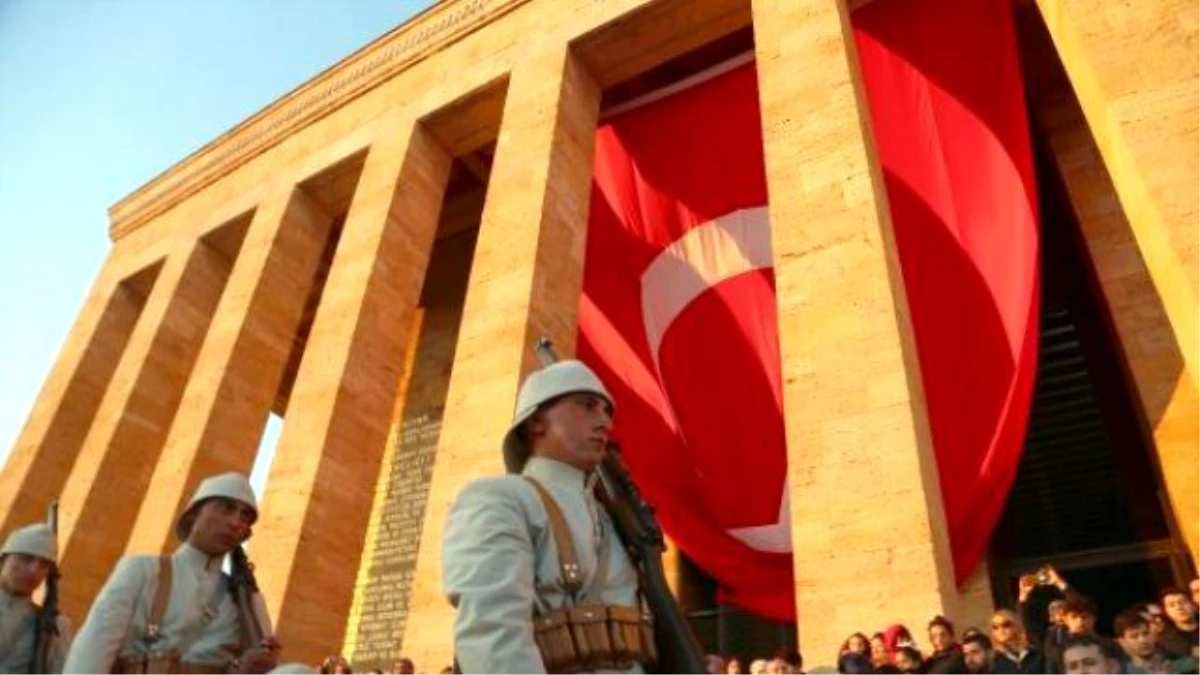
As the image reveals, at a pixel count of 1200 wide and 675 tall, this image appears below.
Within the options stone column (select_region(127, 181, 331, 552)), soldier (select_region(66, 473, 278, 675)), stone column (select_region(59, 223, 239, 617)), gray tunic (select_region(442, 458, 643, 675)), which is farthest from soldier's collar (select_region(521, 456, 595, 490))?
stone column (select_region(59, 223, 239, 617))

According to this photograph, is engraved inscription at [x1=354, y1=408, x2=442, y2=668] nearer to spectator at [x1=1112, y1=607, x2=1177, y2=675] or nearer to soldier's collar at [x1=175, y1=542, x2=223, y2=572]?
soldier's collar at [x1=175, y1=542, x2=223, y2=572]

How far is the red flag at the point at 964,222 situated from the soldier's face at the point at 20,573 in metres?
6.34

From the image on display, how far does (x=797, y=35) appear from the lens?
882 centimetres

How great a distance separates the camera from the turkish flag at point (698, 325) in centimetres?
850

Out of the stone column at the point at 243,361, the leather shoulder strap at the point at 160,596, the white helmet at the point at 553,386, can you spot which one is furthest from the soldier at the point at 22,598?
the stone column at the point at 243,361

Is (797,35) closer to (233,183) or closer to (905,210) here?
(905,210)

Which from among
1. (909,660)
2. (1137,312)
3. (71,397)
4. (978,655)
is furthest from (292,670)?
(71,397)

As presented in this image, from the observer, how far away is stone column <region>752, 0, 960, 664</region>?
5.63 metres

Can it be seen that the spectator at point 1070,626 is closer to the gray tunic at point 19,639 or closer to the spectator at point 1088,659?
the spectator at point 1088,659

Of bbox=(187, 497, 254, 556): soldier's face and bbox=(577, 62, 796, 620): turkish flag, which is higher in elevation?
bbox=(577, 62, 796, 620): turkish flag

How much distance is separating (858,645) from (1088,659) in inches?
53.5

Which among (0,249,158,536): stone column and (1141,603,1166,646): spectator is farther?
(0,249,158,536): stone column

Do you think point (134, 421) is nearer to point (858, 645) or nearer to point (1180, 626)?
point (858, 645)

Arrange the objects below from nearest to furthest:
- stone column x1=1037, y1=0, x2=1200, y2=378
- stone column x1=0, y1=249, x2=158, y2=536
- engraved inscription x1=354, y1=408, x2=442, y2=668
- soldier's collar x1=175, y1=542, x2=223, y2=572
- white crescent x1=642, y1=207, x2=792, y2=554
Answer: soldier's collar x1=175, y1=542, x2=223, y2=572 < stone column x1=1037, y1=0, x2=1200, y2=378 < white crescent x1=642, y1=207, x2=792, y2=554 < engraved inscription x1=354, y1=408, x2=442, y2=668 < stone column x1=0, y1=249, x2=158, y2=536
